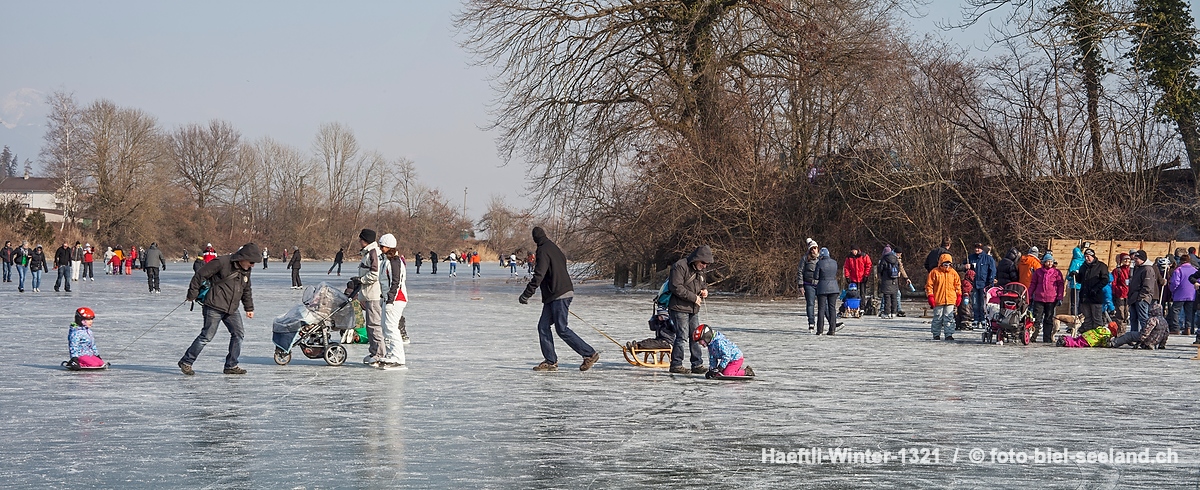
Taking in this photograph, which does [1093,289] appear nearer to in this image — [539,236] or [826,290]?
[826,290]

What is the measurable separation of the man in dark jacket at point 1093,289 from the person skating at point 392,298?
11223mm

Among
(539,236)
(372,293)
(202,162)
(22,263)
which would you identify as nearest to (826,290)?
(539,236)

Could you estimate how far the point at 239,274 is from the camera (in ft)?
37.8

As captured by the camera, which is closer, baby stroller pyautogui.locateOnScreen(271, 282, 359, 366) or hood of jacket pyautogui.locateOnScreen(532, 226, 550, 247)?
hood of jacket pyautogui.locateOnScreen(532, 226, 550, 247)

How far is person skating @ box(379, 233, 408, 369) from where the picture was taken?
12.0m

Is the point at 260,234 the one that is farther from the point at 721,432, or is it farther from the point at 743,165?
the point at 721,432

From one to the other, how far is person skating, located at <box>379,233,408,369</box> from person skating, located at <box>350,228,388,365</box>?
0.27 ft

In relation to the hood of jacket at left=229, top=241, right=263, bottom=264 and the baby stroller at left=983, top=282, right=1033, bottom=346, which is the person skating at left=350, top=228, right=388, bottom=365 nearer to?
the hood of jacket at left=229, top=241, right=263, bottom=264

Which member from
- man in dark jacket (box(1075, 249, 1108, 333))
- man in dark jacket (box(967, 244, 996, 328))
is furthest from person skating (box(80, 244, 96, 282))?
man in dark jacket (box(1075, 249, 1108, 333))

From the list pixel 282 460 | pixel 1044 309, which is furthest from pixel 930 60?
pixel 282 460

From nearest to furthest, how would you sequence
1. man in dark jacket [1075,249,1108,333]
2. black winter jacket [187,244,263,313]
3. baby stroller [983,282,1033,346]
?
black winter jacket [187,244,263,313] → baby stroller [983,282,1033,346] → man in dark jacket [1075,249,1108,333]

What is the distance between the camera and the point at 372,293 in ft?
39.9

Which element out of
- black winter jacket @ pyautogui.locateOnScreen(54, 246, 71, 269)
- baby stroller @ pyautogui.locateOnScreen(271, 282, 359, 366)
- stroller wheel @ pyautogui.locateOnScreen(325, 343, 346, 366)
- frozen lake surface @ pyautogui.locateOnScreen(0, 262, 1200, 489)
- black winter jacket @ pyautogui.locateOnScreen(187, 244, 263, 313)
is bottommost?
frozen lake surface @ pyautogui.locateOnScreen(0, 262, 1200, 489)

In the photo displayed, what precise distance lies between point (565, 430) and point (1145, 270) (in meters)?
12.2
